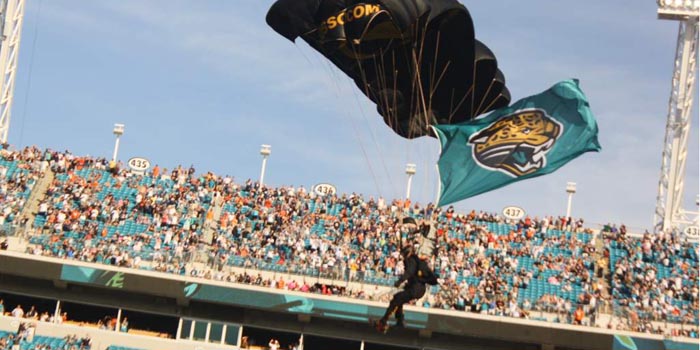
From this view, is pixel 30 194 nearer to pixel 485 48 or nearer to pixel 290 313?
pixel 290 313

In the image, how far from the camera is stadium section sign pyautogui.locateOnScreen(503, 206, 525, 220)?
39.4 metres

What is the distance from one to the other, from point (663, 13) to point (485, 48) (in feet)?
53.2

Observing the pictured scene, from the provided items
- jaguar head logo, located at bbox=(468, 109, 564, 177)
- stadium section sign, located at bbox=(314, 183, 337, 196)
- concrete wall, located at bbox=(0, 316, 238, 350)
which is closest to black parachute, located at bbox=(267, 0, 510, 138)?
jaguar head logo, located at bbox=(468, 109, 564, 177)

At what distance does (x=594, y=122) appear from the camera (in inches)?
1027

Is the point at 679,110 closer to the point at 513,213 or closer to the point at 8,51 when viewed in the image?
the point at 513,213

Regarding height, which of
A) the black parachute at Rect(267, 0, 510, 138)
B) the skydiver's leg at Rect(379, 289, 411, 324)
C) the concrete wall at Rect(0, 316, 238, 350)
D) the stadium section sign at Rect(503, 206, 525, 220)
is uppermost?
the black parachute at Rect(267, 0, 510, 138)

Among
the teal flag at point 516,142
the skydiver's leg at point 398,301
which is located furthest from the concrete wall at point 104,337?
the skydiver's leg at point 398,301

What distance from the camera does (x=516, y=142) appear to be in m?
Result: 26.8

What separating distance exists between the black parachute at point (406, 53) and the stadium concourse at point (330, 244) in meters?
6.22

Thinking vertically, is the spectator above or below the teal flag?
below

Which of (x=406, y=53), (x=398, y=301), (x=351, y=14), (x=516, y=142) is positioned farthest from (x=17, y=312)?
(x=398, y=301)

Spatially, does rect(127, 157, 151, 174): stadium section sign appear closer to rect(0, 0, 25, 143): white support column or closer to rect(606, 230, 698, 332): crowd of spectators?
rect(0, 0, 25, 143): white support column

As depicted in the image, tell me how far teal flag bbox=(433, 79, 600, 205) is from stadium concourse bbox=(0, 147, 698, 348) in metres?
7.04

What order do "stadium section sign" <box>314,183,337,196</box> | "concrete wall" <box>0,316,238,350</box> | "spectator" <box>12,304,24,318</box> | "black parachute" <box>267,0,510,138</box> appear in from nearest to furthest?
"black parachute" <box>267,0,510,138</box> < "concrete wall" <box>0,316,238,350</box> < "spectator" <box>12,304,24,318</box> < "stadium section sign" <box>314,183,337,196</box>
